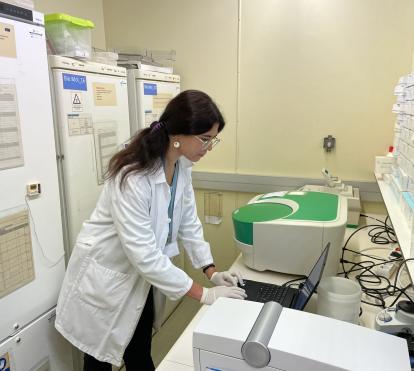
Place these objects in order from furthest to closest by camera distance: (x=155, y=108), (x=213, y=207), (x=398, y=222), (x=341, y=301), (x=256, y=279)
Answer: (x=213, y=207), (x=155, y=108), (x=256, y=279), (x=398, y=222), (x=341, y=301)

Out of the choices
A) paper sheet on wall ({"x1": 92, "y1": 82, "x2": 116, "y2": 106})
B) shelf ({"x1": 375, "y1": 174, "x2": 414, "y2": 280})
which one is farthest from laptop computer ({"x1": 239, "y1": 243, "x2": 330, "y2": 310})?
paper sheet on wall ({"x1": 92, "y1": 82, "x2": 116, "y2": 106})

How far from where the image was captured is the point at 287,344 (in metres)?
0.67

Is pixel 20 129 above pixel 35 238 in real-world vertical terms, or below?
above

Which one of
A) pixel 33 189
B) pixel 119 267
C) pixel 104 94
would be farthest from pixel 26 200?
pixel 104 94

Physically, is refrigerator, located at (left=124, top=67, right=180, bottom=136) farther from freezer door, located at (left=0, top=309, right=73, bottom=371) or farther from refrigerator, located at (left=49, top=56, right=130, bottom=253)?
freezer door, located at (left=0, top=309, right=73, bottom=371)

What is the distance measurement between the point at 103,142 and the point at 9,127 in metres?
0.58

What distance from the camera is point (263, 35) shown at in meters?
2.27

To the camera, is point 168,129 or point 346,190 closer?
point 168,129

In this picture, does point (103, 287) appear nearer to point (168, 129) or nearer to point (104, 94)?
point (168, 129)

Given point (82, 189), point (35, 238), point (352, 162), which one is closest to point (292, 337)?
point (35, 238)

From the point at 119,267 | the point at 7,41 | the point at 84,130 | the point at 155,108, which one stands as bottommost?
the point at 119,267

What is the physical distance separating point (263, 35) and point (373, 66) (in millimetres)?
672

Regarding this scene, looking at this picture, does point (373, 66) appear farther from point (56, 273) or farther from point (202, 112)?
point (56, 273)

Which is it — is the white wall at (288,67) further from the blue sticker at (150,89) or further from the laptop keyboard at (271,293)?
the laptop keyboard at (271,293)
